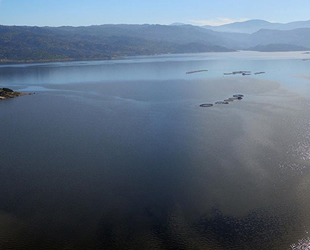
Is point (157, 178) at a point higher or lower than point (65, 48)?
lower

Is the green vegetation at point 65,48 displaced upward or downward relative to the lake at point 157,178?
upward

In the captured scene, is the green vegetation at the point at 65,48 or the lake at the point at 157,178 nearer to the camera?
the lake at the point at 157,178

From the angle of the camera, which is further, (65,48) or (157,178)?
(65,48)

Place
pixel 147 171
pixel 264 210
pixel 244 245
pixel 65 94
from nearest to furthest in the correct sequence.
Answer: pixel 244 245, pixel 264 210, pixel 147 171, pixel 65 94

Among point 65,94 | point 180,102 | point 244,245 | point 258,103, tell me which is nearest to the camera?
point 244,245

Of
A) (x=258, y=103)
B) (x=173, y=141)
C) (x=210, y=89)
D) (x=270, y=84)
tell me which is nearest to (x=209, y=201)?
(x=173, y=141)

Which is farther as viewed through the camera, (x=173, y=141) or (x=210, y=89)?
(x=210, y=89)

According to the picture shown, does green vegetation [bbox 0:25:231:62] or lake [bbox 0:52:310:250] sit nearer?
lake [bbox 0:52:310:250]

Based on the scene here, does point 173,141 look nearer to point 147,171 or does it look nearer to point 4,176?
point 147,171
